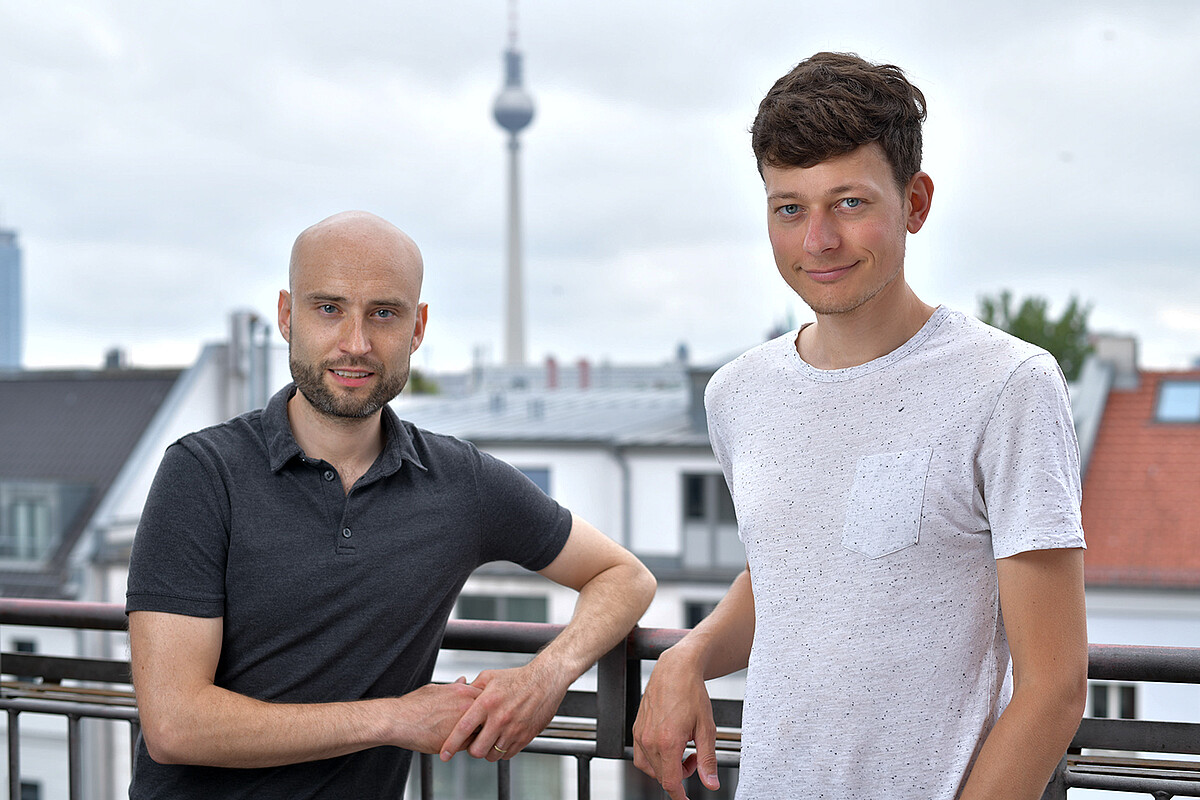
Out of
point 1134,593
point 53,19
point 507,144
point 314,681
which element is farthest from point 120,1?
point 314,681

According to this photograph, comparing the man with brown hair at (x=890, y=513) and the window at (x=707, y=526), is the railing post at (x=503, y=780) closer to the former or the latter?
the man with brown hair at (x=890, y=513)

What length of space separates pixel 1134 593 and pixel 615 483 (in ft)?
23.7

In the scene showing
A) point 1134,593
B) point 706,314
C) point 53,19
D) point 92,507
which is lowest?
point 1134,593

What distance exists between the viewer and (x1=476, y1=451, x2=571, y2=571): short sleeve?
1.58m

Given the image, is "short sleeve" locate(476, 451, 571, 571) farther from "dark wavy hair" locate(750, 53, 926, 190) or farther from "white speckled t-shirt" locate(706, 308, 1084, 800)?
"dark wavy hair" locate(750, 53, 926, 190)

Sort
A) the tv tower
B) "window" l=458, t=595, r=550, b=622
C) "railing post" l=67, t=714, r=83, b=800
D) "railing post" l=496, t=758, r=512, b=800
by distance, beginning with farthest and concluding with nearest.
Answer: the tv tower, "window" l=458, t=595, r=550, b=622, "railing post" l=67, t=714, r=83, b=800, "railing post" l=496, t=758, r=512, b=800

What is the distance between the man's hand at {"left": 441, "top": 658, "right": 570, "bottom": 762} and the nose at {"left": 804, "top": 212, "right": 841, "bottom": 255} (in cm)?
69

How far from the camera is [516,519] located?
160 centimetres

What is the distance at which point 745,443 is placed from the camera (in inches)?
51.1

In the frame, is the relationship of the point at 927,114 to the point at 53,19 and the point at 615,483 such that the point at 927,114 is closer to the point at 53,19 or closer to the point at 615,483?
the point at 615,483

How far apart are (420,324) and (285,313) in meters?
0.19

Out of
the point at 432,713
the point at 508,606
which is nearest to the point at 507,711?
the point at 432,713

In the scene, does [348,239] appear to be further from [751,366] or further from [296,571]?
[751,366]

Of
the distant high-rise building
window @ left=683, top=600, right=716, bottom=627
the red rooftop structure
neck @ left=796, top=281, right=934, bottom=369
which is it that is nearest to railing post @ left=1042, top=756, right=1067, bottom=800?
neck @ left=796, top=281, right=934, bottom=369
